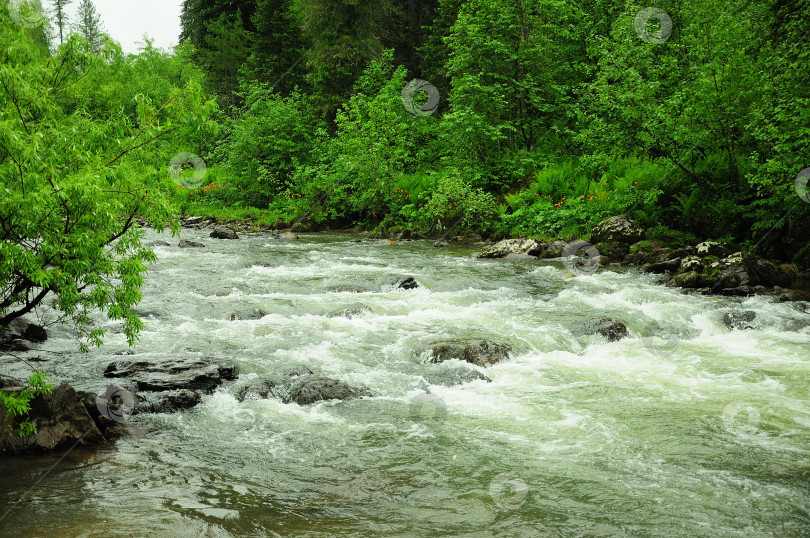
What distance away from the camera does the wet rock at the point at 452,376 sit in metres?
8.38

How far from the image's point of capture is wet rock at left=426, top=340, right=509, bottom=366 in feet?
29.9

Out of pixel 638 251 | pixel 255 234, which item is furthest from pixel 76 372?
pixel 255 234

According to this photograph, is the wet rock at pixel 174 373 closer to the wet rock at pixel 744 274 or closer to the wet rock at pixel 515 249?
the wet rock at pixel 744 274

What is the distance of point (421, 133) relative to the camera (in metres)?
28.5

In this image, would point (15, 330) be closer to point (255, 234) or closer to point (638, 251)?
point (638, 251)

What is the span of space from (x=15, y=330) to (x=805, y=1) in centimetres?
1659

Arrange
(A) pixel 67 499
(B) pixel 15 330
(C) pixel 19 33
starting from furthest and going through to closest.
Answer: (B) pixel 15 330 → (C) pixel 19 33 → (A) pixel 67 499

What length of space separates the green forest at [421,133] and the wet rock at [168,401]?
1.04 meters

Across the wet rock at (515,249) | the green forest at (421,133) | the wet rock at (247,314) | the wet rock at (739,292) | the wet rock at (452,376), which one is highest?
the green forest at (421,133)

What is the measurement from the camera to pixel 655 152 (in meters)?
17.5

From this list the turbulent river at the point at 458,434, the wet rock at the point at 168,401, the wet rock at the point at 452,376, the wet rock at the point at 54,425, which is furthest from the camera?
the wet rock at the point at 452,376

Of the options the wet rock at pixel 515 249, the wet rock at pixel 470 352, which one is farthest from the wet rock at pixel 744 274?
the wet rock at pixel 470 352

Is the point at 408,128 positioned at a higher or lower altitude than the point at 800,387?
higher

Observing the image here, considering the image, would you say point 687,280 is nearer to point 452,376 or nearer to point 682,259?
point 682,259
